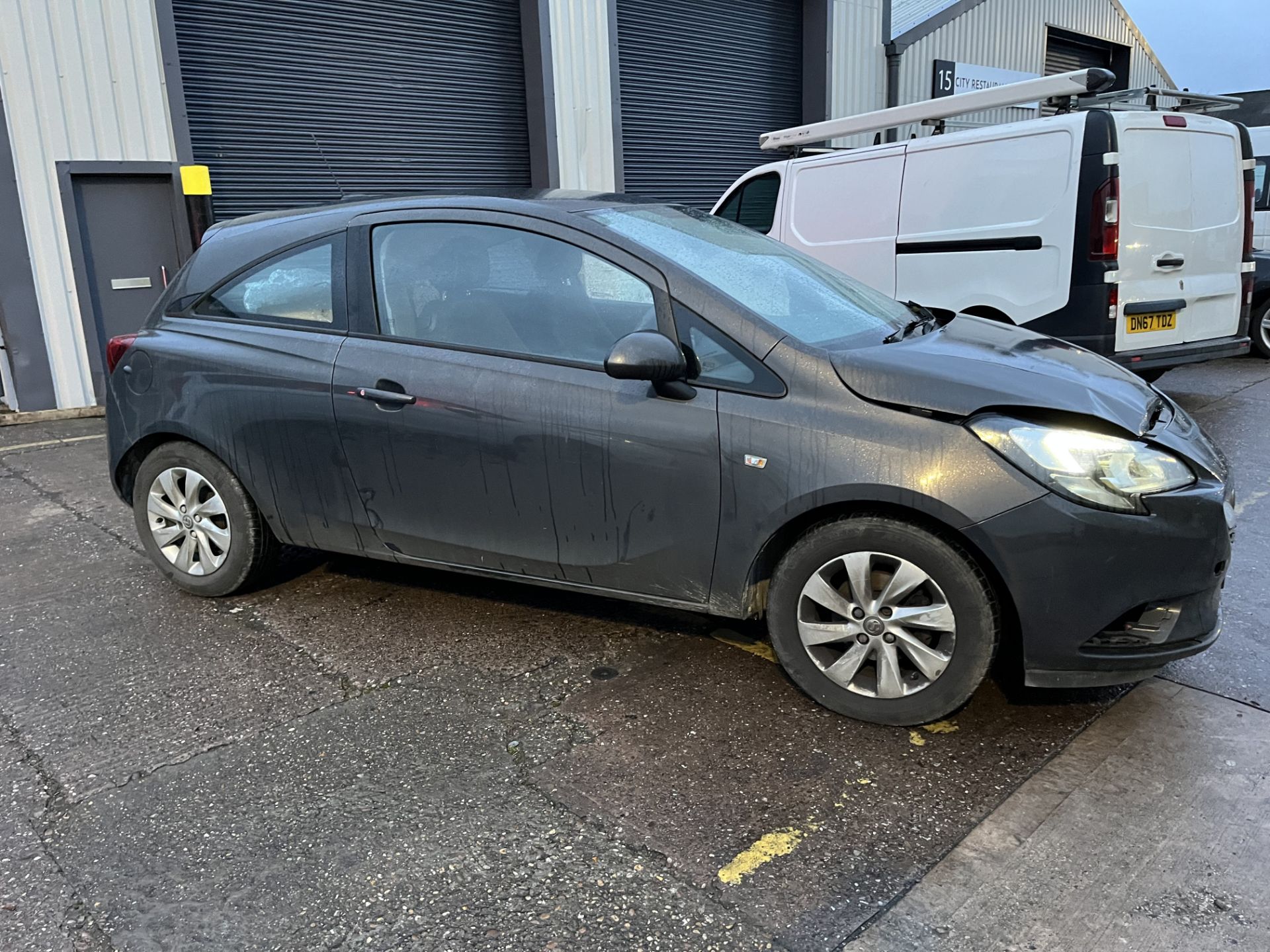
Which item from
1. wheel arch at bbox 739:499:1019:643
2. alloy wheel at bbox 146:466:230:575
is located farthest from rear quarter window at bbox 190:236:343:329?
wheel arch at bbox 739:499:1019:643

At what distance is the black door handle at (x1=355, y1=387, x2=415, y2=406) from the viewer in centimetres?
348

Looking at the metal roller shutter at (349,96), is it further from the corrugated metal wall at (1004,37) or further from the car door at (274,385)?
the corrugated metal wall at (1004,37)

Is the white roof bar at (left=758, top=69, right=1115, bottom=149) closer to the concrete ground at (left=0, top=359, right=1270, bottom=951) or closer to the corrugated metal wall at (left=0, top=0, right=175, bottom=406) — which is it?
the concrete ground at (left=0, top=359, right=1270, bottom=951)

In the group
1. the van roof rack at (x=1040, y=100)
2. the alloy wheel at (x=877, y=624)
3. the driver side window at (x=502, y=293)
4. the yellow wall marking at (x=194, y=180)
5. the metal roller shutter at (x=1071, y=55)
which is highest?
the metal roller shutter at (x=1071, y=55)

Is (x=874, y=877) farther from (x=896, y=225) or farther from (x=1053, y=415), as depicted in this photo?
(x=896, y=225)

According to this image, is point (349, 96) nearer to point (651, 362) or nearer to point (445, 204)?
point (445, 204)

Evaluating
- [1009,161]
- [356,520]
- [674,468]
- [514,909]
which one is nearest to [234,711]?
[356,520]

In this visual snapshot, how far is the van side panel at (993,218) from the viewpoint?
6.48 m

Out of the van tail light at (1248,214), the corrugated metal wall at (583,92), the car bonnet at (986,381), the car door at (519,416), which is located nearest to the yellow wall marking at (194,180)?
the corrugated metal wall at (583,92)

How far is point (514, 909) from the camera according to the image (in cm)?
229

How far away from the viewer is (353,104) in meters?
10.4

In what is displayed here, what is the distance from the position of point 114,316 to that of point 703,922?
28.2 feet

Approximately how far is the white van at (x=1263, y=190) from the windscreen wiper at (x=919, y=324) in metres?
9.14

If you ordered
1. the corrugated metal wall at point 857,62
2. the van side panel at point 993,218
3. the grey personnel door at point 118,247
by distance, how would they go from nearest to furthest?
the van side panel at point 993,218
the grey personnel door at point 118,247
the corrugated metal wall at point 857,62
